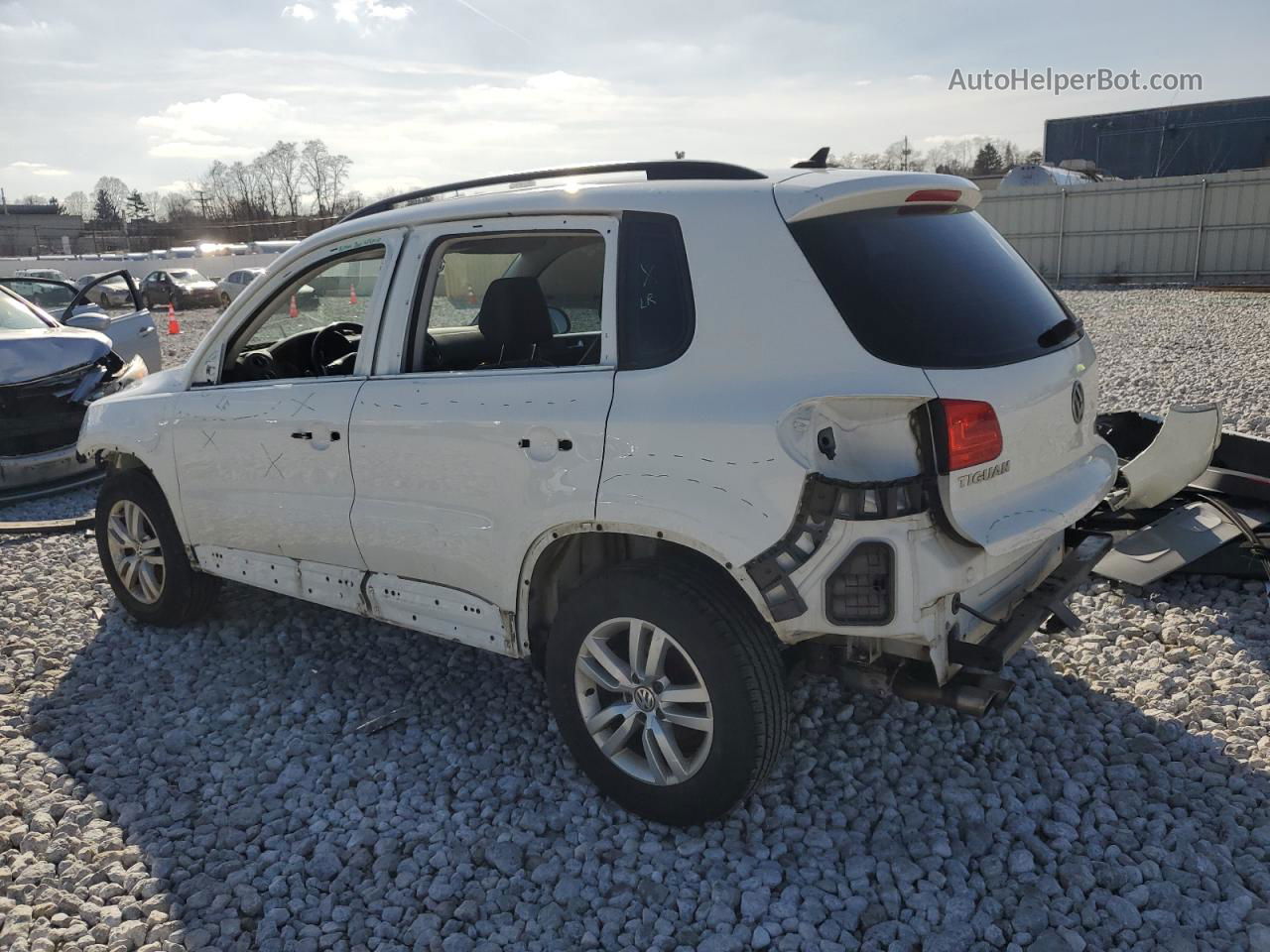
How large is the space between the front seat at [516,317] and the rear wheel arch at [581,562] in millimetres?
752

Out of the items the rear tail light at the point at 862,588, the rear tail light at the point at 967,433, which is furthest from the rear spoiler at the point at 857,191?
the rear tail light at the point at 862,588

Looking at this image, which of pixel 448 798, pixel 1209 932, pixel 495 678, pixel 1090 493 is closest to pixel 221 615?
pixel 495 678

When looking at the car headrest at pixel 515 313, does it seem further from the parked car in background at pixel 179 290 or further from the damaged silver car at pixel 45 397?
the parked car in background at pixel 179 290

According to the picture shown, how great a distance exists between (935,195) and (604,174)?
1125 mm

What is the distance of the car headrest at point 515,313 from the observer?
357 cm

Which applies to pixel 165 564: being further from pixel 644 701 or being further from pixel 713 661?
pixel 713 661

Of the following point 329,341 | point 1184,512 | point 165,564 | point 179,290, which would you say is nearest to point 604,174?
point 329,341

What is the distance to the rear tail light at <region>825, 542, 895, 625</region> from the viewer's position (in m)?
2.60

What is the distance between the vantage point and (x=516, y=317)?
3566 mm

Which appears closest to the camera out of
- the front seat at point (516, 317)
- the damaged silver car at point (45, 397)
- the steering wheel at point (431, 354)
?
the front seat at point (516, 317)

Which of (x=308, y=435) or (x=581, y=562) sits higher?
(x=308, y=435)

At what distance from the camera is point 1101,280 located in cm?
2605

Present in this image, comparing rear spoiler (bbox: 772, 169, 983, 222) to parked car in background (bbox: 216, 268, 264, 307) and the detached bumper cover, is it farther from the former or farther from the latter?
parked car in background (bbox: 216, 268, 264, 307)

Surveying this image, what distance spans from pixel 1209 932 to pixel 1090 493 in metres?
1.31
